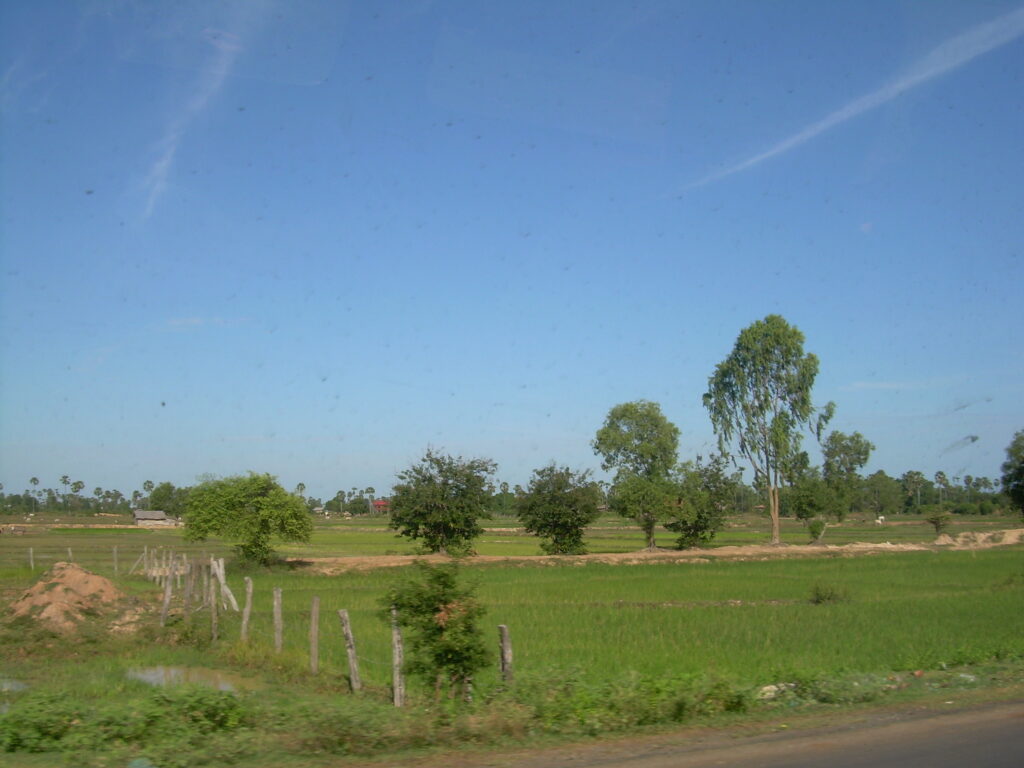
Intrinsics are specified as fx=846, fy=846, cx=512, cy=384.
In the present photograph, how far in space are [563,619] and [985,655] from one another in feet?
39.5

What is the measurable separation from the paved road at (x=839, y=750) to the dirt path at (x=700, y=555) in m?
36.1

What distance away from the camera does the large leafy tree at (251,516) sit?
43.6m

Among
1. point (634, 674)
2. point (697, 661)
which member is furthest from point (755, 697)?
point (697, 661)

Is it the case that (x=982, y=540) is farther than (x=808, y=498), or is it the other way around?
(x=808, y=498)

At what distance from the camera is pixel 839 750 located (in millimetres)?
8414

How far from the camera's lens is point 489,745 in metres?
8.95

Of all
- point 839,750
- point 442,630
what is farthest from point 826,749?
point 442,630

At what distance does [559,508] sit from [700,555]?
10107 millimetres

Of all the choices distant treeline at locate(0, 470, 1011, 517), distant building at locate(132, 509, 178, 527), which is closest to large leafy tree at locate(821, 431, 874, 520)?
distant treeline at locate(0, 470, 1011, 517)

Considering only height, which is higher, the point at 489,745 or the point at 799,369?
the point at 799,369

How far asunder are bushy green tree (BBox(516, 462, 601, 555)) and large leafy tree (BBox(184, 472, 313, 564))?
19128mm

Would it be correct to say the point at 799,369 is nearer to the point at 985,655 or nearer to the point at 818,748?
the point at 985,655

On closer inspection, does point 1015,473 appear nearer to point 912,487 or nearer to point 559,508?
point 559,508

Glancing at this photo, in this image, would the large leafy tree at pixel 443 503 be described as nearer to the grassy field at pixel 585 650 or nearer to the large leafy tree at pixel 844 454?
the grassy field at pixel 585 650
